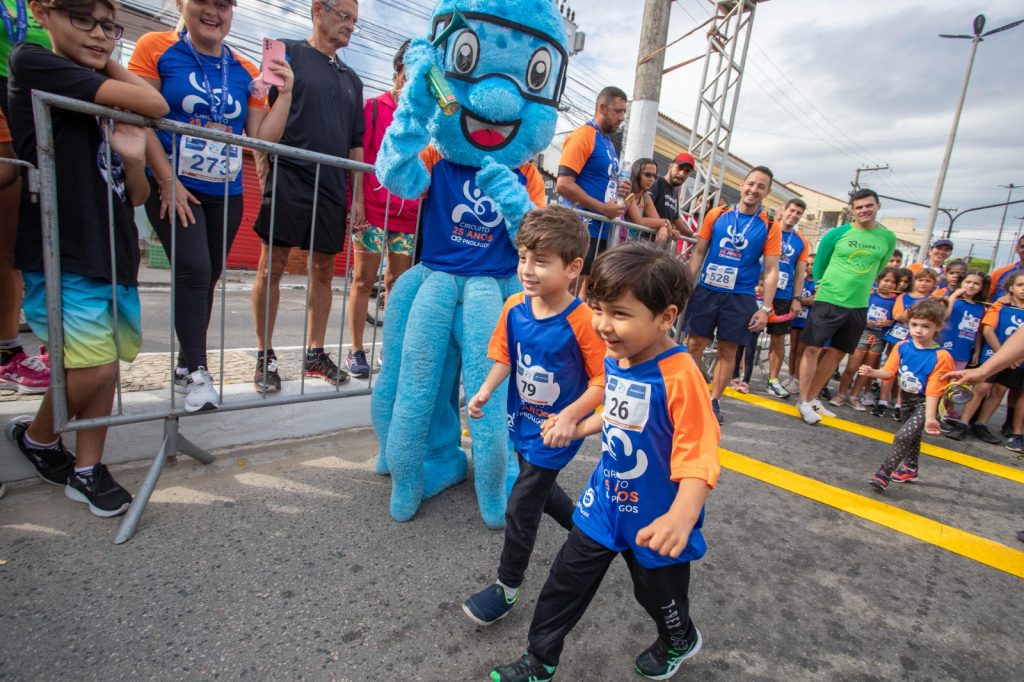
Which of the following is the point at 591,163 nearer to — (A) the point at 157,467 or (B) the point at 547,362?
(B) the point at 547,362

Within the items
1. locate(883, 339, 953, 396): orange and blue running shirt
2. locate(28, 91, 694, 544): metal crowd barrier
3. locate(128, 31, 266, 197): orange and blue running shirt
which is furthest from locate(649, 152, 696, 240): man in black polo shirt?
locate(128, 31, 266, 197): orange and blue running shirt

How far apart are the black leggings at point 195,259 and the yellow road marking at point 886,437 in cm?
476

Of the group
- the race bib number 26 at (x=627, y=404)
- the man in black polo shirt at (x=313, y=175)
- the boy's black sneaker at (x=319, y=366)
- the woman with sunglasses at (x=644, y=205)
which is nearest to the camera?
the race bib number 26 at (x=627, y=404)

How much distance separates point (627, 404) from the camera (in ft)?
4.85

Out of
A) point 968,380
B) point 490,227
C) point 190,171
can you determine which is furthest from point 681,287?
point 968,380

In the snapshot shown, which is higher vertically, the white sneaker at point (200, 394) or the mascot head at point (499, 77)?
the mascot head at point (499, 77)

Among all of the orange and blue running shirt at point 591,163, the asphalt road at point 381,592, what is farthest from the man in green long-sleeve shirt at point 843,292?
the orange and blue running shirt at point 591,163

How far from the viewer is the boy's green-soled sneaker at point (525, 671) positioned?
5.00 ft

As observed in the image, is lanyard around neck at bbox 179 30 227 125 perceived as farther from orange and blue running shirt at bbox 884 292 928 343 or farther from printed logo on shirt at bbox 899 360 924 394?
orange and blue running shirt at bbox 884 292 928 343

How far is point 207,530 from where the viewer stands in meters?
2.07

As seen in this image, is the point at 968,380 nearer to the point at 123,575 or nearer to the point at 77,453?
the point at 123,575

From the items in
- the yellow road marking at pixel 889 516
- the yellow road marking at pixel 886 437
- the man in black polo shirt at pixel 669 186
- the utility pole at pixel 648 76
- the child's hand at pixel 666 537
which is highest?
the utility pole at pixel 648 76

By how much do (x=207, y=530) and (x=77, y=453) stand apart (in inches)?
24.8

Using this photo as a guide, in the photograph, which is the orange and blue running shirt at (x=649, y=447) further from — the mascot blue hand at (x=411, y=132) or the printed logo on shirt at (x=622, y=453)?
the mascot blue hand at (x=411, y=132)
